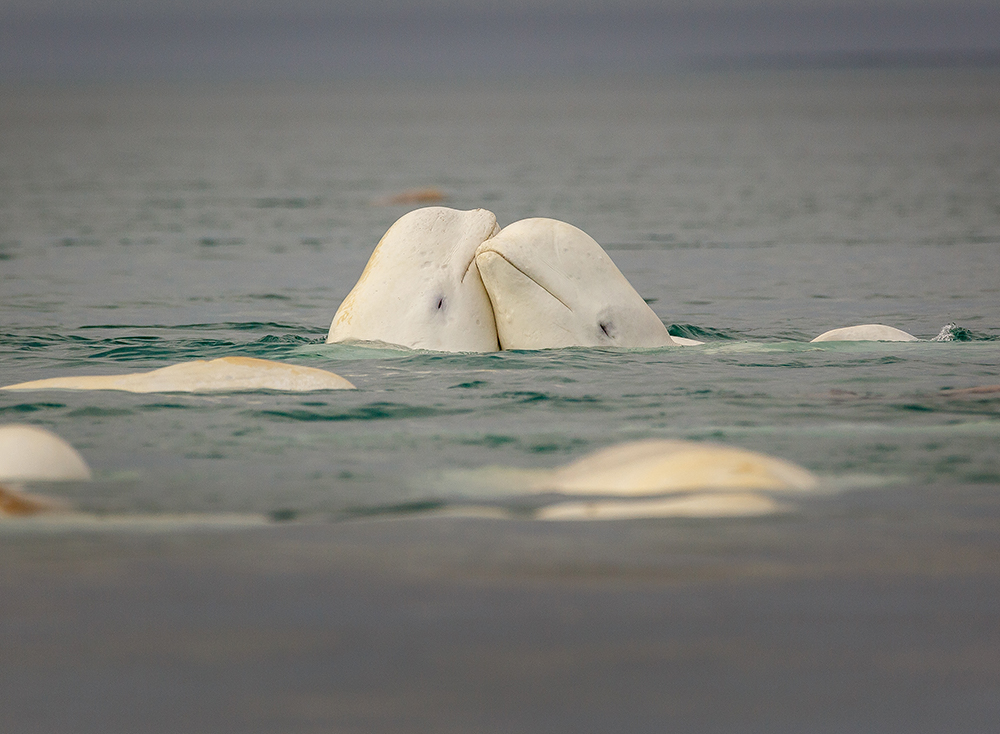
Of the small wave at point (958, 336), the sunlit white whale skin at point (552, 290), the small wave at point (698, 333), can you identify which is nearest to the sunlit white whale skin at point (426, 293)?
the sunlit white whale skin at point (552, 290)

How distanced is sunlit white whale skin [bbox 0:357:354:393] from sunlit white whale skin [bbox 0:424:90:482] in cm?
198

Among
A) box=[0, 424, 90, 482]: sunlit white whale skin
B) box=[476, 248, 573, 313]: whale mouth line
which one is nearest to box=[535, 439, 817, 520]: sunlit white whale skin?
box=[0, 424, 90, 482]: sunlit white whale skin

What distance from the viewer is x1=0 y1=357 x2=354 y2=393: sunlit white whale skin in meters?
8.11

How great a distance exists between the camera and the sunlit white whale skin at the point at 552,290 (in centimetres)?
940

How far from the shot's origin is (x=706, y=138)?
57.8m

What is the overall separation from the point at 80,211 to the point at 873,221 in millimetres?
14912

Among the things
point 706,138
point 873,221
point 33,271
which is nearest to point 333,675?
point 33,271

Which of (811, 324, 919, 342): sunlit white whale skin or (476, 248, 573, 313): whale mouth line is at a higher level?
(476, 248, 573, 313): whale mouth line

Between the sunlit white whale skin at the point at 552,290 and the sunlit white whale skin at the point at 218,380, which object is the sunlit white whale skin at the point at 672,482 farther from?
the sunlit white whale skin at the point at 552,290

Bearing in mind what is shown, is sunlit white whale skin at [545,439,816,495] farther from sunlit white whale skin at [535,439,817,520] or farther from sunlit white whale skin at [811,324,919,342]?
sunlit white whale skin at [811,324,919,342]

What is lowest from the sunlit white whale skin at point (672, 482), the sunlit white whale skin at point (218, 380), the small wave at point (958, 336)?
the sunlit white whale skin at point (672, 482)

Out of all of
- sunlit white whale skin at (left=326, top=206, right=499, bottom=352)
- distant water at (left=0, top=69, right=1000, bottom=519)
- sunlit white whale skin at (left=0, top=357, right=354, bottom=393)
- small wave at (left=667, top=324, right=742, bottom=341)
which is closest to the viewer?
distant water at (left=0, top=69, right=1000, bottom=519)

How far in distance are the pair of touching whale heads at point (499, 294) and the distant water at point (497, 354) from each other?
0.28 m

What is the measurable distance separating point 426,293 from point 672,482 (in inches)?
163
